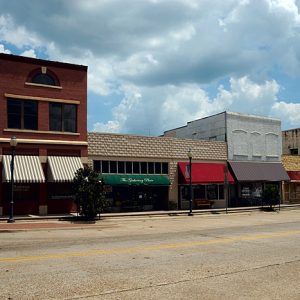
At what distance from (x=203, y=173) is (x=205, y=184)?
48.3 inches

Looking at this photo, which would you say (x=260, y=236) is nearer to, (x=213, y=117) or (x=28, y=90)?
(x=28, y=90)

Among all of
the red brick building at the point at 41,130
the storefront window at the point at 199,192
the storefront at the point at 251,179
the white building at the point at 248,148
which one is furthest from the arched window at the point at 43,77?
the storefront at the point at 251,179

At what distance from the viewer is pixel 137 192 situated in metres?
34.0

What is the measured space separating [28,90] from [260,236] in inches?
716

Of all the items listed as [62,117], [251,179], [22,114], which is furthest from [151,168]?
[22,114]

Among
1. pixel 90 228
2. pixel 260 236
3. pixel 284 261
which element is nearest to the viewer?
pixel 284 261

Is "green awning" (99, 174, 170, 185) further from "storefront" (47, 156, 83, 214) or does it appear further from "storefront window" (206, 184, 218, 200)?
"storefront window" (206, 184, 218, 200)

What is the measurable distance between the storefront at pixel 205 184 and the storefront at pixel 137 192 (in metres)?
1.58

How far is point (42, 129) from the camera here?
2894 cm

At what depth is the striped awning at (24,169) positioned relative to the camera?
26562mm

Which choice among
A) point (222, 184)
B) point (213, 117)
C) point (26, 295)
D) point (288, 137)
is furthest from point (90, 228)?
point (288, 137)

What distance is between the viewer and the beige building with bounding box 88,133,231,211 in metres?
32.1

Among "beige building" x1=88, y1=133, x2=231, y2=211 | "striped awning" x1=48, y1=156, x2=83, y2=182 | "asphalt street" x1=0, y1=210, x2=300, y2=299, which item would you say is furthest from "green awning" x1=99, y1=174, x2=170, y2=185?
"asphalt street" x1=0, y1=210, x2=300, y2=299

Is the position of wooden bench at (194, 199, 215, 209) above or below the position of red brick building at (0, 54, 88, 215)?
below
